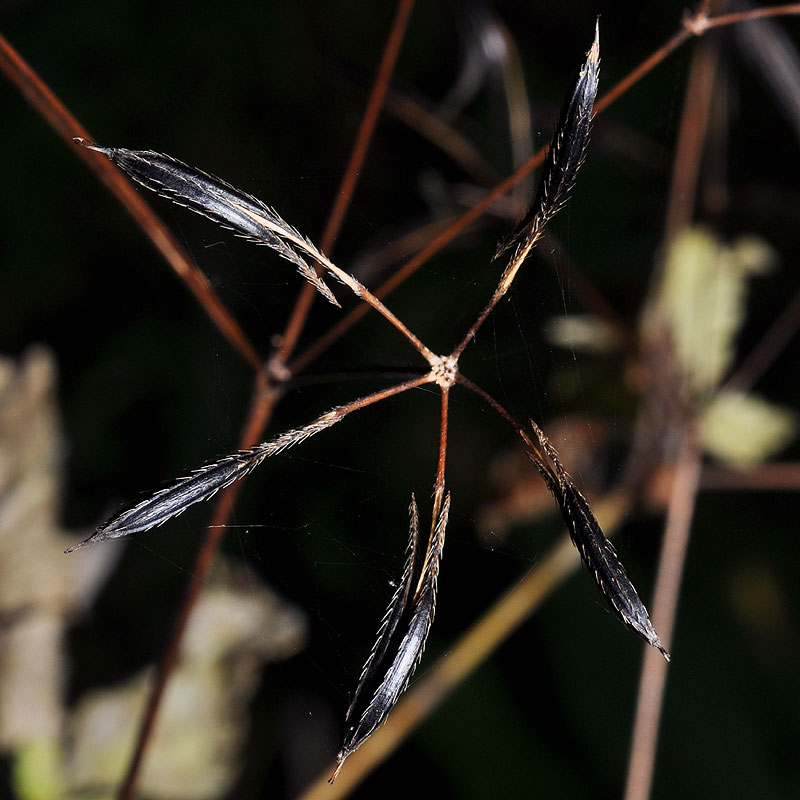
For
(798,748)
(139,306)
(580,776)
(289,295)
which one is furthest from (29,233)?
(798,748)

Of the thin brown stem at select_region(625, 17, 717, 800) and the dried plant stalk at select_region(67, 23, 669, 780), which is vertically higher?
the thin brown stem at select_region(625, 17, 717, 800)

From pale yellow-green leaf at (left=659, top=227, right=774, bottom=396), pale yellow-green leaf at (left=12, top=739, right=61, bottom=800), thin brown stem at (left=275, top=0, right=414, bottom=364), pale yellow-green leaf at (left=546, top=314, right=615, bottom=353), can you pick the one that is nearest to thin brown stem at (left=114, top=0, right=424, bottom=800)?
thin brown stem at (left=275, top=0, right=414, bottom=364)

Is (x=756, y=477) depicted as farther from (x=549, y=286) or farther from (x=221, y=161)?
(x=221, y=161)

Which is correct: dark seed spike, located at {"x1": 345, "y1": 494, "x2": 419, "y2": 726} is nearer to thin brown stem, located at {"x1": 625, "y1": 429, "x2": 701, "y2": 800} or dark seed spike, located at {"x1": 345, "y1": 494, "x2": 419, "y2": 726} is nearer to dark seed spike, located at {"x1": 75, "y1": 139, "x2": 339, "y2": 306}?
dark seed spike, located at {"x1": 75, "y1": 139, "x2": 339, "y2": 306}

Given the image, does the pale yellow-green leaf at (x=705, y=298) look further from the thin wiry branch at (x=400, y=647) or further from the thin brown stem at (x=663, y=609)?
the thin wiry branch at (x=400, y=647)

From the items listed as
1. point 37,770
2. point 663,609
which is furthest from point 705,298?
point 37,770

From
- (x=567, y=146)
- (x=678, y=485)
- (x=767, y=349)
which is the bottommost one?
(x=567, y=146)

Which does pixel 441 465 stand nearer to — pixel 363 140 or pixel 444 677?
pixel 363 140

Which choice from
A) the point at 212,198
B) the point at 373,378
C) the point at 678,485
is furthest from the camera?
the point at 678,485
